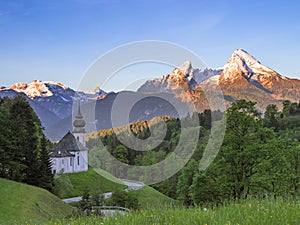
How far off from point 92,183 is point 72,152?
13490 mm

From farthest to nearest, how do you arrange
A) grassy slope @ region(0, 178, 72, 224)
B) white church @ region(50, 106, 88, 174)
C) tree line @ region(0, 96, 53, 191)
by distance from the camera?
white church @ region(50, 106, 88, 174) < tree line @ region(0, 96, 53, 191) < grassy slope @ region(0, 178, 72, 224)

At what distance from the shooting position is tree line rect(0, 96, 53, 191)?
149 ft

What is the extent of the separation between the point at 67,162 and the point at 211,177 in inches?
2071

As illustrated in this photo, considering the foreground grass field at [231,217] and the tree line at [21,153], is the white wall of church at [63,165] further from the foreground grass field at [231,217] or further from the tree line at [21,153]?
the foreground grass field at [231,217]

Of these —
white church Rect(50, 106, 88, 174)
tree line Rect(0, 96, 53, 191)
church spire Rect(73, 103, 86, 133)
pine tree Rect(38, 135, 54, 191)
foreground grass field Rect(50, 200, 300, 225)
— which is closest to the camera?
foreground grass field Rect(50, 200, 300, 225)

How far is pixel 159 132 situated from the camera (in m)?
98.7

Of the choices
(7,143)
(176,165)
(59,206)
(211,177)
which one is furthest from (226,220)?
(176,165)

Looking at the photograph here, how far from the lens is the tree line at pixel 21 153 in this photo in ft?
149

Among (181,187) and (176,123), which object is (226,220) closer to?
(181,187)

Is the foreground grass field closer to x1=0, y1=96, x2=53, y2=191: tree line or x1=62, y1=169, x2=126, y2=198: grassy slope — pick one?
x1=0, y1=96, x2=53, y2=191: tree line

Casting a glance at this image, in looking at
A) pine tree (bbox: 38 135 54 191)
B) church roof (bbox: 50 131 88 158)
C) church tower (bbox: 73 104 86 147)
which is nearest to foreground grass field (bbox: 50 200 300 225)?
pine tree (bbox: 38 135 54 191)

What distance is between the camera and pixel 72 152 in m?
83.8

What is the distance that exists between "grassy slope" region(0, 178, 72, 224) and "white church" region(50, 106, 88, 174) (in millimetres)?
36130

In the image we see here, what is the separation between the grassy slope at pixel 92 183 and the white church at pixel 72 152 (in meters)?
2.76
